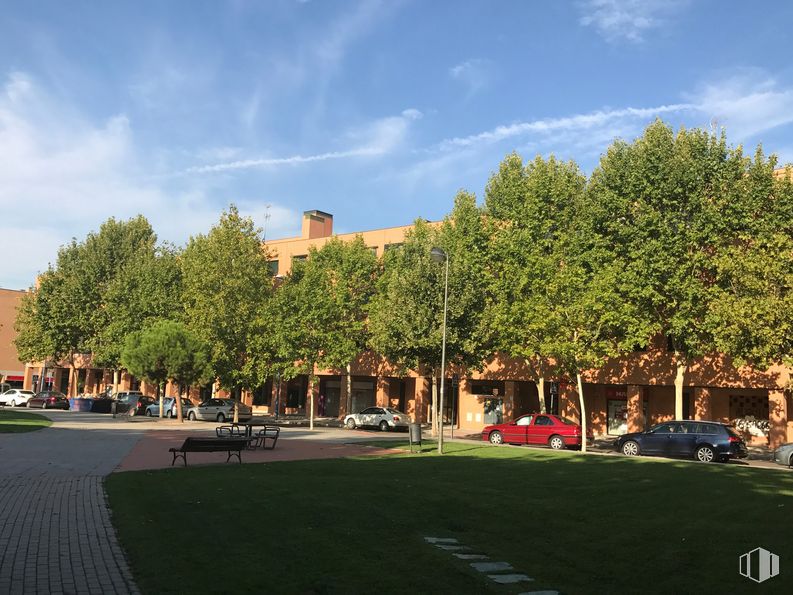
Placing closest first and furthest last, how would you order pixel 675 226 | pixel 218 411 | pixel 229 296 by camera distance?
pixel 675 226 < pixel 229 296 < pixel 218 411

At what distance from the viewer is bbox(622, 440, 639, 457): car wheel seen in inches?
1011

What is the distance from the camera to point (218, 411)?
43.0m

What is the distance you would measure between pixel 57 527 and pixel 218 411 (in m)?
34.4

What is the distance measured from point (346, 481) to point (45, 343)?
53.5 meters

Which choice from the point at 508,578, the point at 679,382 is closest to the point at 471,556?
the point at 508,578

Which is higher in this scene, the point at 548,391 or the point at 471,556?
the point at 548,391

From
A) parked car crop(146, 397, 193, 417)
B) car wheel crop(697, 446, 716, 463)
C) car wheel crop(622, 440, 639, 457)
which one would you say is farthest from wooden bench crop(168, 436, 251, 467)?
parked car crop(146, 397, 193, 417)

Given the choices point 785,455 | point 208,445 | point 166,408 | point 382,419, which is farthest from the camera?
point 166,408

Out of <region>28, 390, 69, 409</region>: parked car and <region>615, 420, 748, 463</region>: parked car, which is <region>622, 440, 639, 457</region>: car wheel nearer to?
<region>615, 420, 748, 463</region>: parked car

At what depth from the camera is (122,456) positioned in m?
20.2

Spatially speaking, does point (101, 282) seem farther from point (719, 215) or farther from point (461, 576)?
point (461, 576)

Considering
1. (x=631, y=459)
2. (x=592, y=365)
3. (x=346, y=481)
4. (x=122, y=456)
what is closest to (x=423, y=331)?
(x=592, y=365)

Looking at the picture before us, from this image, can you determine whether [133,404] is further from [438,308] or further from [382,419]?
[438,308]

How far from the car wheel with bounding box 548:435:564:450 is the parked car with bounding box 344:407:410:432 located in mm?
12152
